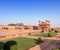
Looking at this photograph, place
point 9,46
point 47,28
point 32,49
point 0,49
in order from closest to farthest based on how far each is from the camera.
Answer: point 9,46, point 0,49, point 32,49, point 47,28

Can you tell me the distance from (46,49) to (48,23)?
30247 mm

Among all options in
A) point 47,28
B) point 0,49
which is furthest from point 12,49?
point 47,28

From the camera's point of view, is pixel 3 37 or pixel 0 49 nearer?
pixel 0 49

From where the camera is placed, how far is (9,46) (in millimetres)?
7738

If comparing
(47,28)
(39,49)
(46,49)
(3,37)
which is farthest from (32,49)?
(47,28)

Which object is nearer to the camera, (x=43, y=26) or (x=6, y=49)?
(x=6, y=49)

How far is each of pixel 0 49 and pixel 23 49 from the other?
176 centimetres

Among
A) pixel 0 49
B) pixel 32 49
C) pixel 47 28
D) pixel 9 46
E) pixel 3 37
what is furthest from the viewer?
pixel 47 28

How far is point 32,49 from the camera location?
10656 millimetres

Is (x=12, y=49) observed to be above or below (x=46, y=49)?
above

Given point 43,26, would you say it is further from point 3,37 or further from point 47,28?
point 3,37

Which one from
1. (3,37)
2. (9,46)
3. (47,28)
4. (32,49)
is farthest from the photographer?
(47,28)

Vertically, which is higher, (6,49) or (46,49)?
(6,49)

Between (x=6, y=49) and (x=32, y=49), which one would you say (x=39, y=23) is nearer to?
(x=32, y=49)
